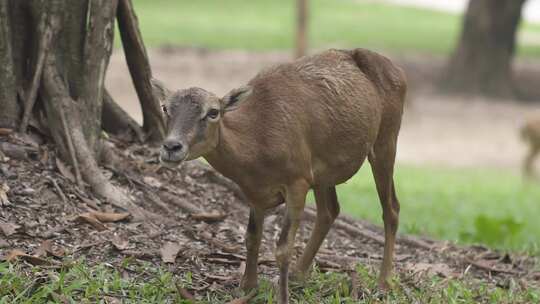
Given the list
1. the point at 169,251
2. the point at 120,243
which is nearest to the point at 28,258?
the point at 120,243

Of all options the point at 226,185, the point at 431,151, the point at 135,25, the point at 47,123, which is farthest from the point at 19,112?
the point at 431,151

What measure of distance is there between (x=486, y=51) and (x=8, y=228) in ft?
64.6

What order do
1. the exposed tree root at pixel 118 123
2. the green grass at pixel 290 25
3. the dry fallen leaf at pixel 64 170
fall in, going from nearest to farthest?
the dry fallen leaf at pixel 64 170, the exposed tree root at pixel 118 123, the green grass at pixel 290 25

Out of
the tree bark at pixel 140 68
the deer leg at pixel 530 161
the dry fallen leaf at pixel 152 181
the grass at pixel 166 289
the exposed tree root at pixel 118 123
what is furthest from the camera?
the deer leg at pixel 530 161

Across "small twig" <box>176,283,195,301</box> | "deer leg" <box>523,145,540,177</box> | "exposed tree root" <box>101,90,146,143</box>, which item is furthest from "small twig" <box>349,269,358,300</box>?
"deer leg" <box>523,145,540,177</box>

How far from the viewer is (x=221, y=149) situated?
5535 mm

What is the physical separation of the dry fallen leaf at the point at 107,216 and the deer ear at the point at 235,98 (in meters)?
1.74

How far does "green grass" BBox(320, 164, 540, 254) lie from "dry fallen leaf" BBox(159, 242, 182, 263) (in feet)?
9.37

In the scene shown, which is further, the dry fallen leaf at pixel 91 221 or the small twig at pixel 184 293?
the dry fallen leaf at pixel 91 221

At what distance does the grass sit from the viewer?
563 cm

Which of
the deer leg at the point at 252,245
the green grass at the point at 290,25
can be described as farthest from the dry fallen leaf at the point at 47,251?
the green grass at the point at 290,25

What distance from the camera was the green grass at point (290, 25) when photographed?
2988 cm

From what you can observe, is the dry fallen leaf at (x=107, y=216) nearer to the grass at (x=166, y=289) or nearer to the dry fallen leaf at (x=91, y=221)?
the dry fallen leaf at (x=91, y=221)

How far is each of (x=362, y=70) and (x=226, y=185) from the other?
1974 millimetres
